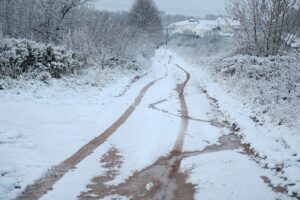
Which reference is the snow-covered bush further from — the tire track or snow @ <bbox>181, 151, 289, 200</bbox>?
snow @ <bbox>181, 151, 289, 200</bbox>

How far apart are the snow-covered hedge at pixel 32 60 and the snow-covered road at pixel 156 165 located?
4.53 metres

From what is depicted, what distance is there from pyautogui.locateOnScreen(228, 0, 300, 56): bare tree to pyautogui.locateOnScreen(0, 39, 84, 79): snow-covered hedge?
9.44 meters

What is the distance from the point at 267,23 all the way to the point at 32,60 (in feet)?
39.0

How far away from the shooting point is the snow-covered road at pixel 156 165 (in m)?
6.00

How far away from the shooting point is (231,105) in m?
14.2

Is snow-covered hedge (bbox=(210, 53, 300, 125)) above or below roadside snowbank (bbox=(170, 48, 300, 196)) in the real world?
above

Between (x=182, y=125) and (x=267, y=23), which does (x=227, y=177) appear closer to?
(x=182, y=125)

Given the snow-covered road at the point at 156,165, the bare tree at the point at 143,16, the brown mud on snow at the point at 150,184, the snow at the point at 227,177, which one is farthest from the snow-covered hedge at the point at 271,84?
Result: the bare tree at the point at 143,16

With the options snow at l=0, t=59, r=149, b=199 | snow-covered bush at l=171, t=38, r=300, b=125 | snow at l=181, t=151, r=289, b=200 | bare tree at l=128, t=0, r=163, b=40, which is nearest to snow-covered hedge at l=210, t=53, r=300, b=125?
snow-covered bush at l=171, t=38, r=300, b=125

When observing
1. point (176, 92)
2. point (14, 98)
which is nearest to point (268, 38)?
point (176, 92)

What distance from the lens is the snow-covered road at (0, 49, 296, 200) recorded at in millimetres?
5996

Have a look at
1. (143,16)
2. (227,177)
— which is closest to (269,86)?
(227,177)

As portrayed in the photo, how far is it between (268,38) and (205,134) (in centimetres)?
1051

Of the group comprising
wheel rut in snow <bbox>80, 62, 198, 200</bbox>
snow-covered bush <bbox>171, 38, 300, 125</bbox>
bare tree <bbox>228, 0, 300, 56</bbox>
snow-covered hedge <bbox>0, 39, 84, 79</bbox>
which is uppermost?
bare tree <bbox>228, 0, 300, 56</bbox>
